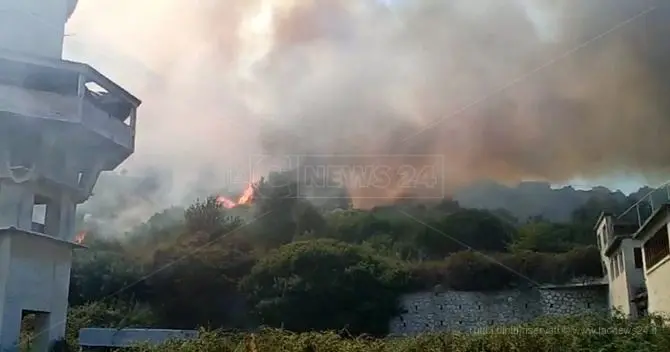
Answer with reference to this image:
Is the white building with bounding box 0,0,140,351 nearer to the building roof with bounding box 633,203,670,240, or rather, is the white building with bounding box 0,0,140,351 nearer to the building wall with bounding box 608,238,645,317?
the building roof with bounding box 633,203,670,240

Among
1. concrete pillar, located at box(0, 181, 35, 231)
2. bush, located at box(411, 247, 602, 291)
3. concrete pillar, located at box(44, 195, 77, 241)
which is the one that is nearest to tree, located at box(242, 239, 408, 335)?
bush, located at box(411, 247, 602, 291)

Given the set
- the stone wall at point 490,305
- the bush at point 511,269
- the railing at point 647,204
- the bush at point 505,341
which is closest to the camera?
the bush at point 505,341

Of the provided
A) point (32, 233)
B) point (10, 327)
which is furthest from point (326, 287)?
point (10, 327)

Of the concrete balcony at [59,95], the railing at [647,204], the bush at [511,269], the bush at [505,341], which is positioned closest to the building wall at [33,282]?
the concrete balcony at [59,95]

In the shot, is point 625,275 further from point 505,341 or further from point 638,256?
point 505,341

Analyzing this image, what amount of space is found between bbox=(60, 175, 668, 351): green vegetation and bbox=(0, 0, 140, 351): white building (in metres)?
1.82

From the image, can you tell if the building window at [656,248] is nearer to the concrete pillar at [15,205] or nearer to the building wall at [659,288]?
the building wall at [659,288]

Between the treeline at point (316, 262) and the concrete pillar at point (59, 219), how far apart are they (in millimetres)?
1906

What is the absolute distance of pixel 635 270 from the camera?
8141mm

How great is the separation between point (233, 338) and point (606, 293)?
17.7ft

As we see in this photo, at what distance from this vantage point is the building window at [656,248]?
636 centimetres

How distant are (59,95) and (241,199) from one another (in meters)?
3.36

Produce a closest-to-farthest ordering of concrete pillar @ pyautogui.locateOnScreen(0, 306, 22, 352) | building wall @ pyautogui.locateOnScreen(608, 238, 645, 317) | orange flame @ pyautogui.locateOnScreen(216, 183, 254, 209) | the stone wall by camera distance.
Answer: concrete pillar @ pyautogui.locateOnScreen(0, 306, 22, 352) → building wall @ pyautogui.locateOnScreen(608, 238, 645, 317) → the stone wall → orange flame @ pyautogui.locateOnScreen(216, 183, 254, 209)

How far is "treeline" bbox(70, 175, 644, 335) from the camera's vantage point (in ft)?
28.3
